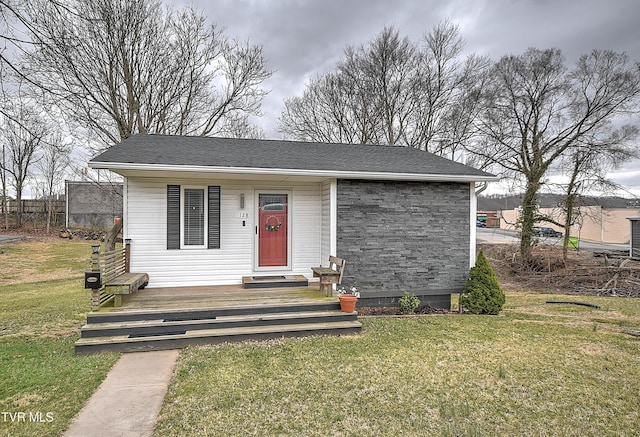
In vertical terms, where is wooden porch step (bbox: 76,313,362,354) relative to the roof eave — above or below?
below

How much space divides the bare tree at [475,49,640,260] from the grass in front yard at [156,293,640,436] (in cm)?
1096

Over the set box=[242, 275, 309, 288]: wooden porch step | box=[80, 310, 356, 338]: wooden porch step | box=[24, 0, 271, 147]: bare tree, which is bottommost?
box=[80, 310, 356, 338]: wooden porch step

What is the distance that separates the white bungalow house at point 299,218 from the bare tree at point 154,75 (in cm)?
703

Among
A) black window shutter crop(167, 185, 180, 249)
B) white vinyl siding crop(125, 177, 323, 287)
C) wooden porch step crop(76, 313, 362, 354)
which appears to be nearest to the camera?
wooden porch step crop(76, 313, 362, 354)

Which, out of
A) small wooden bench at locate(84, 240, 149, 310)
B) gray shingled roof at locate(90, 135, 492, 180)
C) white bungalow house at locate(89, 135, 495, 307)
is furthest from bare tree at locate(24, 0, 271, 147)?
small wooden bench at locate(84, 240, 149, 310)

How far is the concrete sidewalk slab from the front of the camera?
3.06 m

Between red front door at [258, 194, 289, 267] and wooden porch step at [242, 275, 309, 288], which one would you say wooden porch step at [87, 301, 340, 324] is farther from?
red front door at [258, 194, 289, 267]

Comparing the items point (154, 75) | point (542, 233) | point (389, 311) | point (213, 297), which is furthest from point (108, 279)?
point (542, 233)

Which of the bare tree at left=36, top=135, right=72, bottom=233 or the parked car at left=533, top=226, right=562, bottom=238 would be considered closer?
the parked car at left=533, top=226, right=562, bottom=238

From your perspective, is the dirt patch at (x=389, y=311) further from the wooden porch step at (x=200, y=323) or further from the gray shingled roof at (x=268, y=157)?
the gray shingled roof at (x=268, y=157)

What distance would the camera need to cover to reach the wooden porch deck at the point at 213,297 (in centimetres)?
568

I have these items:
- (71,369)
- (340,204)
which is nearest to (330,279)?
(340,204)

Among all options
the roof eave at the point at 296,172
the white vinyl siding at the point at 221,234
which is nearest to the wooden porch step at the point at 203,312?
the white vinyl siding at the point at 221,234

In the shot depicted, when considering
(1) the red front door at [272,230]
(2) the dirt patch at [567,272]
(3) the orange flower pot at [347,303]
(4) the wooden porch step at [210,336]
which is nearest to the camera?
(4) the wooden porch step at [210,336]
